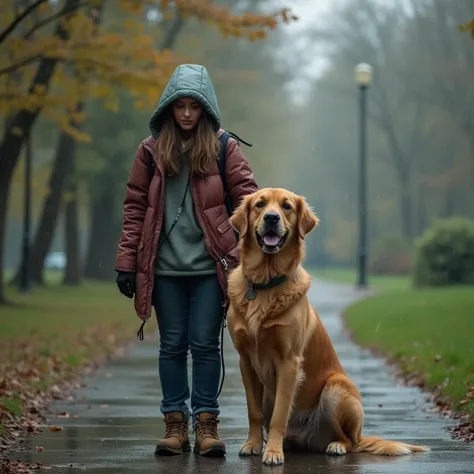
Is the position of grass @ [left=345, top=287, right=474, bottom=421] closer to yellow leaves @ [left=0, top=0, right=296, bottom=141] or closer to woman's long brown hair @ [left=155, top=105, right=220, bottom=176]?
woman's long brown hair @ [left=155, top=105, right=220, bottom=176]

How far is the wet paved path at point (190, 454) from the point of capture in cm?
677

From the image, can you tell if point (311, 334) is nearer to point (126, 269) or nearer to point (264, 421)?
point (264, 421)

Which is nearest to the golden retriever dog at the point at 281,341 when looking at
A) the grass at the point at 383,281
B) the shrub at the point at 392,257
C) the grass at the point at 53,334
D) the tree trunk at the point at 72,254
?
the grass at the point at 53,334

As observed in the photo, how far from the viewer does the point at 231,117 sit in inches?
1613

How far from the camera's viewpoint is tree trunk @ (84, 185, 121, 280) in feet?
128

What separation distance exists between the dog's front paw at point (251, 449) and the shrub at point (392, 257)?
47164 mm

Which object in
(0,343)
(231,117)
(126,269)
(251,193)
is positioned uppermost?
(231,117)

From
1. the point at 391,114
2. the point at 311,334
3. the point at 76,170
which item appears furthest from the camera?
Answer: the point at 391,114

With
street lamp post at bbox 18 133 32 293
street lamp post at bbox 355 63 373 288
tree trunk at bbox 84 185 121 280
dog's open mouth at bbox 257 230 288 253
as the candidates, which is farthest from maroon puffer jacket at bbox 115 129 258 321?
tree trunk at bbox 84 185 121 280

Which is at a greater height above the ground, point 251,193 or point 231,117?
point 231,117

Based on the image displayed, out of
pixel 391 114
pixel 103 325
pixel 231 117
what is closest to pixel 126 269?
pixel 103 325

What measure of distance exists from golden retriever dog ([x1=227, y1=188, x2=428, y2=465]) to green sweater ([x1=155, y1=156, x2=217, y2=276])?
0.30 meters

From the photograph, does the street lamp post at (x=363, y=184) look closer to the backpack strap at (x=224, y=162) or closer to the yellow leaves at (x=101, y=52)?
the yellow leaves at (x=101, y=52)

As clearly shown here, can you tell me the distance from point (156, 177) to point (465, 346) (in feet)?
22.1
